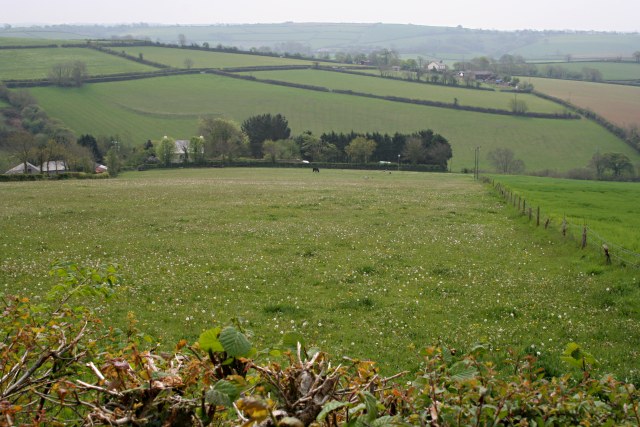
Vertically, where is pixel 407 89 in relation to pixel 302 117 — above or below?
above

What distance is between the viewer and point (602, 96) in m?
138

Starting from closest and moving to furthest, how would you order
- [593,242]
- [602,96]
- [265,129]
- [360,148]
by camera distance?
[593,242] < [360,148] < [265,129] < [602,96]

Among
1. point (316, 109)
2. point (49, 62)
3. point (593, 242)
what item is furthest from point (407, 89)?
point (593, 242)

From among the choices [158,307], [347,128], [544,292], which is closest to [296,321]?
[158,307]

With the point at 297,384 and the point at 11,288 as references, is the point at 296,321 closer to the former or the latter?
the point at 11,288

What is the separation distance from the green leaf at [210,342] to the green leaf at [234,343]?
0.06 metres

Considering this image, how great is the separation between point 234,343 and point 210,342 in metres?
0.17

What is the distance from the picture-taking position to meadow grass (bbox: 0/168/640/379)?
12000 mm

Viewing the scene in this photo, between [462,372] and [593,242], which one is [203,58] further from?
[462,372]

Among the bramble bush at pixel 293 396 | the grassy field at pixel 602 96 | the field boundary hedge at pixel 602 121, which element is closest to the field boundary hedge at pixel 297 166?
the field boundary hedge at pixel 602 121

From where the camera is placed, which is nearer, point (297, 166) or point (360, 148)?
point (297, 166)

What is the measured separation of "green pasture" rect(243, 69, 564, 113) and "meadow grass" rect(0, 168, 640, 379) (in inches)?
4599

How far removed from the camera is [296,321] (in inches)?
503

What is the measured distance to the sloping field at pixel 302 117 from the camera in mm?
111812
